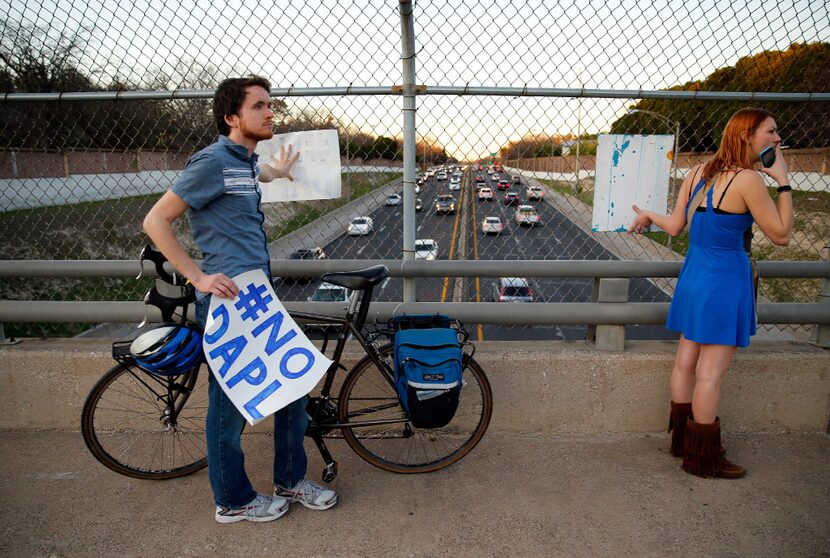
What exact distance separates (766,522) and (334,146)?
3.19 meters

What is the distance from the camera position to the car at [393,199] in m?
3.87

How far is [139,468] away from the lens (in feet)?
10.9

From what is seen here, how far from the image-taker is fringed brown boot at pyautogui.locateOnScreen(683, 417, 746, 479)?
10.3 feet

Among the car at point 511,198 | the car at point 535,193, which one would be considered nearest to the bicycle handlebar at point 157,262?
the car at point 511,198

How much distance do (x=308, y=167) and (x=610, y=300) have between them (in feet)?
7.08

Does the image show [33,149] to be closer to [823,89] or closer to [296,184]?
[296,184]

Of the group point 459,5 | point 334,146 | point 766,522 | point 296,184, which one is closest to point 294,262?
point 296,184

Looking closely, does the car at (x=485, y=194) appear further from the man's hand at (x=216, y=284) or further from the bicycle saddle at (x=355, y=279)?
the man's hand at (x=216, y=284)

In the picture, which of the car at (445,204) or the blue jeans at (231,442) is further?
the car at (445,204)

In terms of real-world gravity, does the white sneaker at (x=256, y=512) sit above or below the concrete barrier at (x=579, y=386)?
below

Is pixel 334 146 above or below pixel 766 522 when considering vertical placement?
above

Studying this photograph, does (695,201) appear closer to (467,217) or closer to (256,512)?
(467,217)

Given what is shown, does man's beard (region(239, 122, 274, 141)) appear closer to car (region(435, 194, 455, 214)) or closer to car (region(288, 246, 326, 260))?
car (region(288, 246, 326, 260))

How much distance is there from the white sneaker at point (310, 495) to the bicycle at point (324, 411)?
11cm
